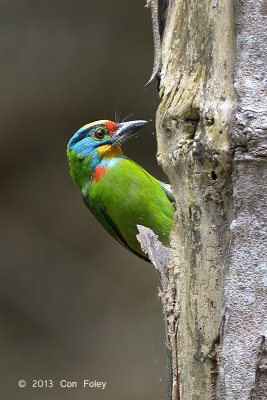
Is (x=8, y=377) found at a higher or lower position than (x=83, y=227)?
lower

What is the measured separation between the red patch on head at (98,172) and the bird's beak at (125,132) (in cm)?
16

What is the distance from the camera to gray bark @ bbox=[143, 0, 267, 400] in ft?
4.70

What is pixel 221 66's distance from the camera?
157 centimetres

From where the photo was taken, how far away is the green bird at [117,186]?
341 cm

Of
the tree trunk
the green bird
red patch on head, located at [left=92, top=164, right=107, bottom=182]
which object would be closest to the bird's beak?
the green bird

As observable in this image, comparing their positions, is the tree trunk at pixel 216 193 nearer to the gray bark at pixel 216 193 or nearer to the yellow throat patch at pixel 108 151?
the gray bark at pixel 216 193

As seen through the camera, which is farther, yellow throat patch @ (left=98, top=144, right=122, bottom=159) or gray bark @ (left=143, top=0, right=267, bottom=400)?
yellow throat patch @ (left=98, top=144, right=122, bottom=159)

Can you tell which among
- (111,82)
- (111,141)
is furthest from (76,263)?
(111,141)

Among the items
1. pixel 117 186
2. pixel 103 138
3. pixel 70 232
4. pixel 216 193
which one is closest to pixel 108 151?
pixel 103 138

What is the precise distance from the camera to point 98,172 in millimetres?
3490

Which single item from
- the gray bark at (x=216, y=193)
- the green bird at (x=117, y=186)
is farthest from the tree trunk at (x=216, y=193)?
the green bird at (x=117, y=186)

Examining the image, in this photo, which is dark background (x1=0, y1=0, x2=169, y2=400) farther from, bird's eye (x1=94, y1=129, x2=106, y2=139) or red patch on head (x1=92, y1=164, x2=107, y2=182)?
red patch on head (x1=92, y1=164, x2=107, y2=182)

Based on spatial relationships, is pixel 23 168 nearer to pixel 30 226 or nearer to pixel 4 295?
pixel 30 226

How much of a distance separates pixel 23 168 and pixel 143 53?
133 centimetres
